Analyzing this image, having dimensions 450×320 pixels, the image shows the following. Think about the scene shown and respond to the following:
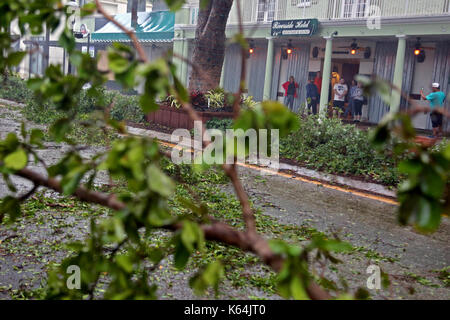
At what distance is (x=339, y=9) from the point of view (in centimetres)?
2133

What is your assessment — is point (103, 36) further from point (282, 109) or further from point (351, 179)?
point (282, 109)

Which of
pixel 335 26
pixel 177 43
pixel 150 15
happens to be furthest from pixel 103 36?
pixel 335 26

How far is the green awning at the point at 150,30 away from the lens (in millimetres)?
29500

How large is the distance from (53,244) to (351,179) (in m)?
6.22

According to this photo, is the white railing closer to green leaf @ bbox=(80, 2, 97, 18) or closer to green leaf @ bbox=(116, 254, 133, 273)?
green leaf @ bbox=(80, 2, 97, 18)

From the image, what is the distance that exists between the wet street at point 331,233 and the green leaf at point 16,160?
5.97 ft

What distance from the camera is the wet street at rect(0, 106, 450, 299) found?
13.8 feet

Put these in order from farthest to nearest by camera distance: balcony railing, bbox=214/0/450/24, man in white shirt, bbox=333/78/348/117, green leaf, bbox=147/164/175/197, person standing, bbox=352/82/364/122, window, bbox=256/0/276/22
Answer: window, bbox=256/0/276/22, man in white shirt, bbox=333/78/348/117, person standing, bbox=352/82/364/122, balcony railing, bbox=214/0/450/24, green leaf, bbox=147/164/175/197

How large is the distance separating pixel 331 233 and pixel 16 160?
195cm

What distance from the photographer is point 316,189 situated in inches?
348

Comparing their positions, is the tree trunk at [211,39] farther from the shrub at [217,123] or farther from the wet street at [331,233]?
the wet street at [331,233]

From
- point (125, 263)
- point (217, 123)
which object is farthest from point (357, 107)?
point (125, 263)

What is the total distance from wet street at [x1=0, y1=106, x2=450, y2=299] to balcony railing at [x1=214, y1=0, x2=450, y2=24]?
12145mm

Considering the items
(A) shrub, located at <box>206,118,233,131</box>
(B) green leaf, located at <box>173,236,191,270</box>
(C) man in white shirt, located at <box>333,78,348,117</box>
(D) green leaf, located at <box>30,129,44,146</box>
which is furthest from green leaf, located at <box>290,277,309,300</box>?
(C) man in white shirt, located at <box>333,78,348,117</box>
